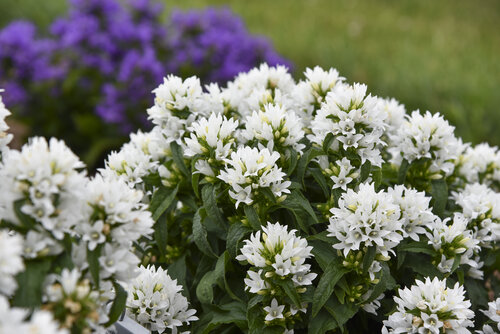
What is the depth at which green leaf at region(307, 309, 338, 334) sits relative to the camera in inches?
66.1

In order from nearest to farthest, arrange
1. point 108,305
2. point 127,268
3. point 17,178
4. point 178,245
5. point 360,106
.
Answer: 1. point 17,178
2. point 127,268
3. point 108,305
4. point 360,106
5. point 178,245

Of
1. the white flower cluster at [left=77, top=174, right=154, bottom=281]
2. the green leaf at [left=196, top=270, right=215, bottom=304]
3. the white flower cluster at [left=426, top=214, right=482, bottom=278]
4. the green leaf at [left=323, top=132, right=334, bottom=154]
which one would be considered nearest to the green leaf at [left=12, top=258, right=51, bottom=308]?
the white flower cluster at [left=77, top=174, right=154, bottom=281]

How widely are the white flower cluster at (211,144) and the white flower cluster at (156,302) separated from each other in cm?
35

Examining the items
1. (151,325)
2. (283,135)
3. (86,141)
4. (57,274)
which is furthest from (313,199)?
(86,141)

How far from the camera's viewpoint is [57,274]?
1339 mm

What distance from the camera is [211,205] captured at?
1.75 meters

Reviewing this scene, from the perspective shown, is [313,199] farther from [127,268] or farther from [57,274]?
[57,274]

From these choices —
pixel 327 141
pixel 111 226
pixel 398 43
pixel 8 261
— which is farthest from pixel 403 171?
pixel 398 43

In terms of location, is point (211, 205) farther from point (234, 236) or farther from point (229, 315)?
point (229, 315)

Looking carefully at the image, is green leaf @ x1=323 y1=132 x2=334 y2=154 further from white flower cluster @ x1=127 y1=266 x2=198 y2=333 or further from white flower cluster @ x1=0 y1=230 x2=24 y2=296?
white flower cluster @ x1=0 y1=230 x2=24 y2=296

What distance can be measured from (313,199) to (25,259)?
99 centimetres

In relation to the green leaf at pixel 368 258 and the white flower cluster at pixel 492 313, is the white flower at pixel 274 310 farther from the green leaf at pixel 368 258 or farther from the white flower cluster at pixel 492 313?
the white flower cluster at pixel 492 313

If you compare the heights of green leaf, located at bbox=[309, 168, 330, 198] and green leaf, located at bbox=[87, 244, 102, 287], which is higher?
green leaf, located at bbox=[309, 168, 330, 198]

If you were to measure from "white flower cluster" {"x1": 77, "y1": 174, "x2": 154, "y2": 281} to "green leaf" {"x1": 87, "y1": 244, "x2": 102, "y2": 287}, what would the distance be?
1 cm
